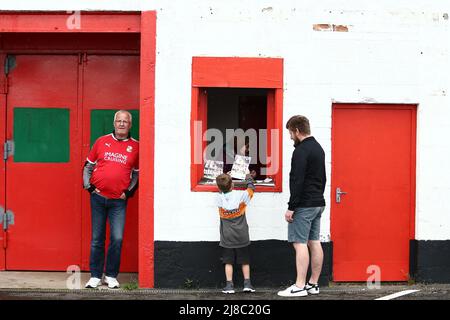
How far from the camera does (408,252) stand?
8.68 m

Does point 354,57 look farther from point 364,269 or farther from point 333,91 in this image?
point 364,269

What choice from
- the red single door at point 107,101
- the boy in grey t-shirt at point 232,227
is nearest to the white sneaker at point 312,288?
the boy in grey t-shirt at point 232,227

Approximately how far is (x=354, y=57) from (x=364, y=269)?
7.85 ft

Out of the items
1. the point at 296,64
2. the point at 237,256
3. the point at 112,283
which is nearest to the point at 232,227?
the point at 237,256

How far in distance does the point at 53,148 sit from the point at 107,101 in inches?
33.7

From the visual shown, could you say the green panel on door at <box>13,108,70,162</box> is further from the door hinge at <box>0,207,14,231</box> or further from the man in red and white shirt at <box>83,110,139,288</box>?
the man in red and white shirt at <box>83,110,139,288</box>

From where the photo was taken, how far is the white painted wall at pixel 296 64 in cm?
834

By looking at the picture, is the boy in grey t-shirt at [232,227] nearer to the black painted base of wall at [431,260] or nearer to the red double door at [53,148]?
the red double door at [53,148]

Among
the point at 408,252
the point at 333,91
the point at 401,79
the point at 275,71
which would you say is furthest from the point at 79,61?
the point at 408,252

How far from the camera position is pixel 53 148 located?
9.13 meters

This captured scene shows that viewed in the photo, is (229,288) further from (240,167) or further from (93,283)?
(93,283)

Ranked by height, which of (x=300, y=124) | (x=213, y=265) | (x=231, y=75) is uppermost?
(x=231, y=75)

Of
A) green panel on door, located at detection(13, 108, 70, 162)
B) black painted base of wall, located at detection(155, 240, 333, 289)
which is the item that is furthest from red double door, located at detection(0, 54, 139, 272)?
black painted base of wall, located at detection(155, 240, 333, 289)

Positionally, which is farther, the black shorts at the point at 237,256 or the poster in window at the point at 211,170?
the poster in window at the point at 211,170
